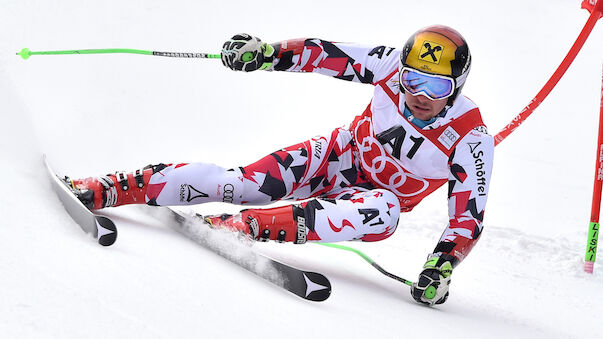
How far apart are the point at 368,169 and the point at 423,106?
38cm

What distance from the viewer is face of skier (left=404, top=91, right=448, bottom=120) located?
295 centimetres

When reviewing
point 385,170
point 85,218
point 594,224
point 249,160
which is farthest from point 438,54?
point 249,160

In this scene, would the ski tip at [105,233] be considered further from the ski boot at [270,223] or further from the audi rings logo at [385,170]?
the audi rings logo at [385,170]

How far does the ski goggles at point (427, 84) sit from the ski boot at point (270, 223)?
64cm

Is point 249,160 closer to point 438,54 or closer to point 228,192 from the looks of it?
point 228,192

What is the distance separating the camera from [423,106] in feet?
9.74

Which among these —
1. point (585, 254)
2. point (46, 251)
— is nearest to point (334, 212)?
point (46, 251)

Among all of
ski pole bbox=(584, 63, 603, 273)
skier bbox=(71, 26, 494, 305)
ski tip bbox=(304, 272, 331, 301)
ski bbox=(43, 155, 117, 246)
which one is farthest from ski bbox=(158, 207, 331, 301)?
ski pole bbox=(584, 63, 603, 273)

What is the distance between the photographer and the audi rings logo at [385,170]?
3.12 m

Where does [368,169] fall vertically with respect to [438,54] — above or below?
below

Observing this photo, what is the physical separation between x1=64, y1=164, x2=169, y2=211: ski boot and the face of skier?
100cm

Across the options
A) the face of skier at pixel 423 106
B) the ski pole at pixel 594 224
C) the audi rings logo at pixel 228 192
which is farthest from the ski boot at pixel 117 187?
the ski pole at pixel 594 224

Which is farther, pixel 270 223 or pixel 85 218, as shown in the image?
pixel 270 223

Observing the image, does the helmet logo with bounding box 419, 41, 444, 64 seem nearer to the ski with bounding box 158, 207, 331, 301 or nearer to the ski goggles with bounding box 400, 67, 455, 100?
the ski goggles with bounding box 400, 67, 455, 100
